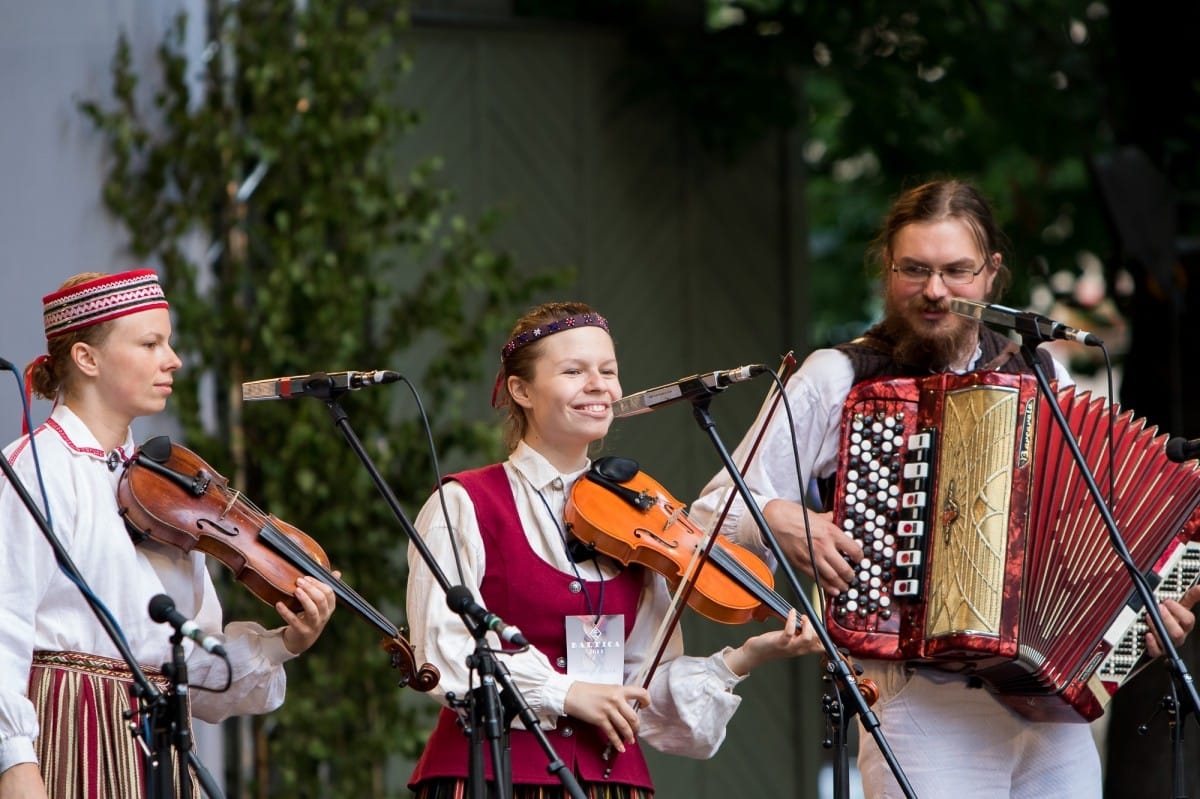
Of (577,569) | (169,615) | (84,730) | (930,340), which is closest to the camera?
(169,615)

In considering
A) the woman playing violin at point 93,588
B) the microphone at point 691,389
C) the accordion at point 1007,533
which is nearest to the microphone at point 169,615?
the woman playing violin at point 93,588

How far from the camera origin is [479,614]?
3.00 m

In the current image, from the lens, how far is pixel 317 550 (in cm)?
345

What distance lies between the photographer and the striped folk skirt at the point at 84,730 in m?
3.19

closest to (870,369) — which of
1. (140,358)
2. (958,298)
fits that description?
(958,298)

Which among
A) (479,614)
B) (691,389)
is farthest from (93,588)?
(691,389)

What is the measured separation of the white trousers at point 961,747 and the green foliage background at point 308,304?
8.82 ft

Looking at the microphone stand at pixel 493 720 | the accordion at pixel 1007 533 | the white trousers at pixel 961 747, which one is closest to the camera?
the microphone stand at pixel 493 720

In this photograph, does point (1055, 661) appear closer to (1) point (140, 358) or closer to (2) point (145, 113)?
(1) point (140, 358)

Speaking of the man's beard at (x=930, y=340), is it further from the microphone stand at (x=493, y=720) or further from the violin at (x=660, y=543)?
the microphone stand at (x=493, y=720)

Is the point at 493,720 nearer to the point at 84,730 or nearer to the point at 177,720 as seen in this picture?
the point at 177,720

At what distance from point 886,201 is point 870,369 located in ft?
15.0

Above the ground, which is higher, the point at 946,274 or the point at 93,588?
the point at 946,274

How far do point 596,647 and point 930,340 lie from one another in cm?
105
